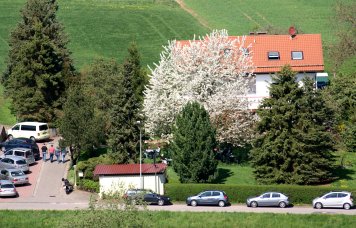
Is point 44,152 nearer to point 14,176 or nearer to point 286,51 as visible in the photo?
point 14,176

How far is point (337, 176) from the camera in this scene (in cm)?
7175

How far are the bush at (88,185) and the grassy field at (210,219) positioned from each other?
6.36 m

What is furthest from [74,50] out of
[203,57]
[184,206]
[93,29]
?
[184,206]

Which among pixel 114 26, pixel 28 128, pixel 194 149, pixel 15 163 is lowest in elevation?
pixel 15 163

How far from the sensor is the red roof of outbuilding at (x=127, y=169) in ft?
224

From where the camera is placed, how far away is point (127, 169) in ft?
227

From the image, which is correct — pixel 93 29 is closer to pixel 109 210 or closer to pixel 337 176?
pixel 337 176

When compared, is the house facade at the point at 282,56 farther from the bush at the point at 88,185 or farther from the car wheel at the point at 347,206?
the car wheel at the point at 347,206

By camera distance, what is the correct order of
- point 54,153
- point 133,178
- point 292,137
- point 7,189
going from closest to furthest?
point 7,189
point 133,178
point 292,137
point 54,153

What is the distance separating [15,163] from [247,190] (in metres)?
19.0

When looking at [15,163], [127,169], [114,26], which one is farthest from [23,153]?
[114,26]

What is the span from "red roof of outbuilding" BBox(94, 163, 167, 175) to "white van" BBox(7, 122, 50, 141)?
16.0 metres

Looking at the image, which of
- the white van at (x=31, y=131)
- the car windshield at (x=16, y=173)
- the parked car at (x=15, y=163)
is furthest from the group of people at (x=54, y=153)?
the car windshield at (x=16, y=173)

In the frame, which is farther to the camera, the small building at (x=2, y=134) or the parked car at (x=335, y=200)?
the small building at (x=2, y=134)
